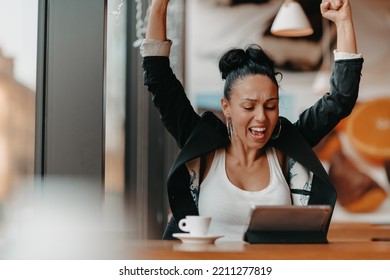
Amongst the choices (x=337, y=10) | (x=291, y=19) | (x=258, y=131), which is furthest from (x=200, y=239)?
(x=291, y=19)

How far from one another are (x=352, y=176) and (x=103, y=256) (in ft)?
9.04

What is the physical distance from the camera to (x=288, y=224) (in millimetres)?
1104

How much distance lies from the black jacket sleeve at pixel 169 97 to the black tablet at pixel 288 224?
484mm

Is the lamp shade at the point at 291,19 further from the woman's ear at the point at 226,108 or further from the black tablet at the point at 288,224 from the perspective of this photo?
the black tablet at the point at 288,224

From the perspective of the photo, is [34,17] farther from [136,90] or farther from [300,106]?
[300,106]

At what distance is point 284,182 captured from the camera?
1499 millimetres

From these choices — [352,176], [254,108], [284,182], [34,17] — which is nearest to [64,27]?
[34,17]

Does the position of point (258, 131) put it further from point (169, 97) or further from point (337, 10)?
point (337, 10)

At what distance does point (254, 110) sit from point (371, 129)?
2342 millimetres

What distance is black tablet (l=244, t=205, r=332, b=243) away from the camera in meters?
1.06

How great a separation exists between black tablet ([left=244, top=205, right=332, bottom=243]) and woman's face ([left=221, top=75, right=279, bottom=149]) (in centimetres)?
41

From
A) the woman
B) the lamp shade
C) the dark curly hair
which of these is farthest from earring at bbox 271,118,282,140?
the lamp shade

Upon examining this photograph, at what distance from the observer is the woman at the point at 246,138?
1.44m

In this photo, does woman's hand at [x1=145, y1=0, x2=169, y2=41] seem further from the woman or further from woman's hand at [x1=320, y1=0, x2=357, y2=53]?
woman's hand at [x1=320, y1=0, x2=357, y2=53]
